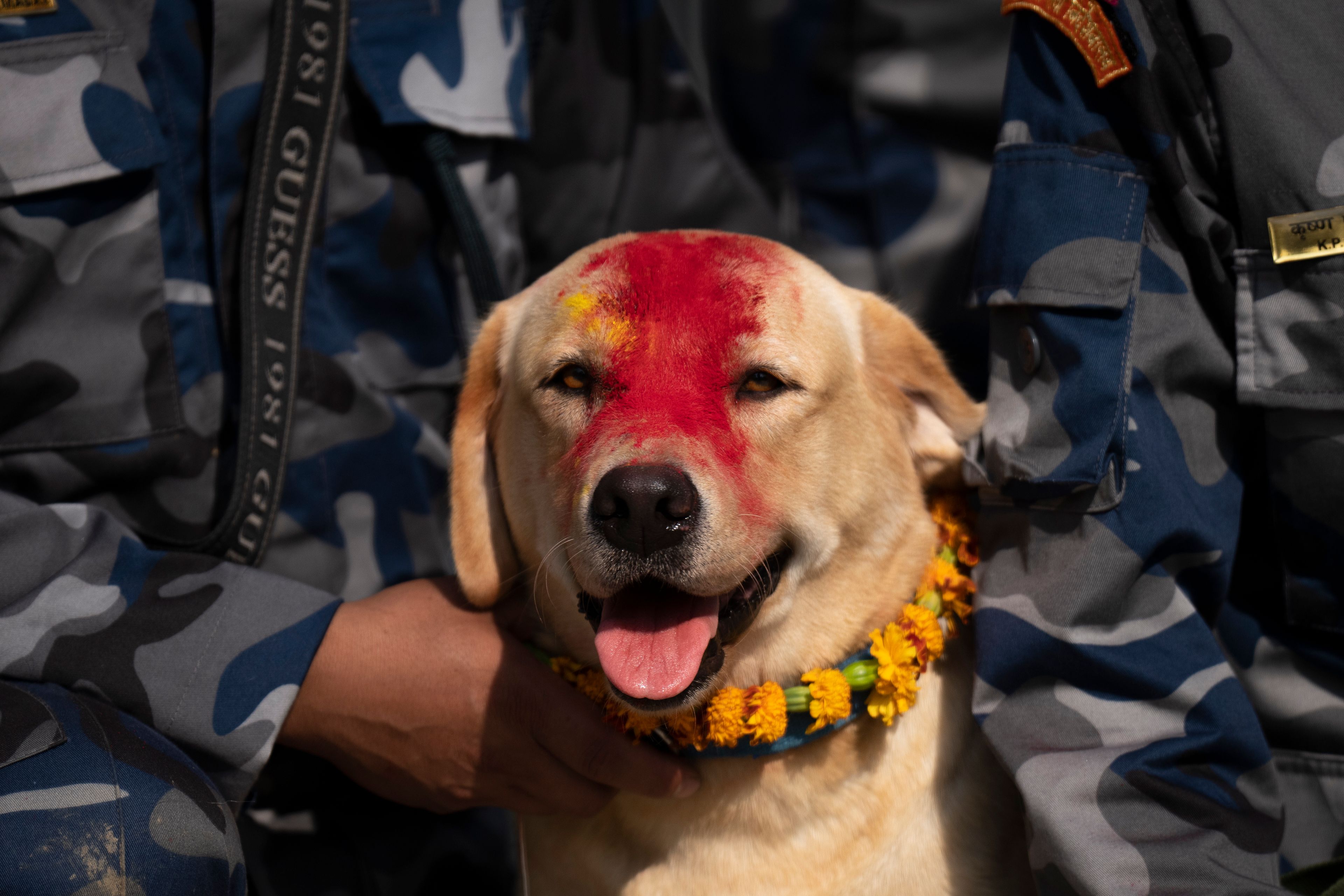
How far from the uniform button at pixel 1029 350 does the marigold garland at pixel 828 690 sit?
0.47m

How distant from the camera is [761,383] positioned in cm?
183

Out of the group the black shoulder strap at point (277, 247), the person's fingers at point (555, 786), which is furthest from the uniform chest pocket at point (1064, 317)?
the black shoulder strap at point (277, 247)

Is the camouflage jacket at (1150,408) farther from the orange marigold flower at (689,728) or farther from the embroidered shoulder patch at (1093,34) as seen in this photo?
the orange marigold flower at (689,728)

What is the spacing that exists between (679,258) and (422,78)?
48.6 inches

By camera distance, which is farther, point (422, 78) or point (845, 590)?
point (422, 78)

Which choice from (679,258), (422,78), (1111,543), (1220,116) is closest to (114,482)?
(422,78)

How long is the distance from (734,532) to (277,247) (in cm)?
149

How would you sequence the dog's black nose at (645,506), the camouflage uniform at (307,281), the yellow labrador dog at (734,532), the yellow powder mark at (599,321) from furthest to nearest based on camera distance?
the camouflage uniform at (307,281), the yellow powder mark at (599,321), the yellow labrador dog at (734,532), the dog's black nose at (645,506)

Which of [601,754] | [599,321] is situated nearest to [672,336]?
[599,321]

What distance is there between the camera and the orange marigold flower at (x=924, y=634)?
1904mm

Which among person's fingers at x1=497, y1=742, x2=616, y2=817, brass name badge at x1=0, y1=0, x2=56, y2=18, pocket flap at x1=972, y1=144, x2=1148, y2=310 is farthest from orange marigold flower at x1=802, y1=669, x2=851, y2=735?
brass name badge at x1=0, y1=0, x2=56, y2=18

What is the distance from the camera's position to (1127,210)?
1812mm

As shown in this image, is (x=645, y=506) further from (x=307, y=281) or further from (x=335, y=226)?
(x=335, y=226)

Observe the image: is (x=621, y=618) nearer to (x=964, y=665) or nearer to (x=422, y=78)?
Answer: (x=964, y=665)
